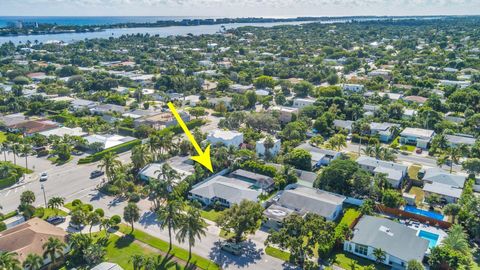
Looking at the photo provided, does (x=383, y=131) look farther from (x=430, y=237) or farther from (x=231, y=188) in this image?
(x=231, y=188)

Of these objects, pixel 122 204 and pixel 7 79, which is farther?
pixel 7 79

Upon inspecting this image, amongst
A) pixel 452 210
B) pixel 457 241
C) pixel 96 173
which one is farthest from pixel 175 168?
pixel 457 241

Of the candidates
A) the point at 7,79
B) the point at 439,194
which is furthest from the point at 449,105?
the point at 7,79

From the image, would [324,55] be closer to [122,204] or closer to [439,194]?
[439,194]

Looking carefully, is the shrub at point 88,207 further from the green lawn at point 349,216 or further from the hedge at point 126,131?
the green lawn at point 349,216

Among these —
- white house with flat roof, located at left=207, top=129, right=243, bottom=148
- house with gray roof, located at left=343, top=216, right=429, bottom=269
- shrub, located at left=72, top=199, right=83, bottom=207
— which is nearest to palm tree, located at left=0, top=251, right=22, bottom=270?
shrub, located at left=72, top=199, right=83, bottom=207

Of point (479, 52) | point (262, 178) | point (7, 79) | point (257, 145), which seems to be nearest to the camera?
point (262, 178)

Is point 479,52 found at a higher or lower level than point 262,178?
higher
